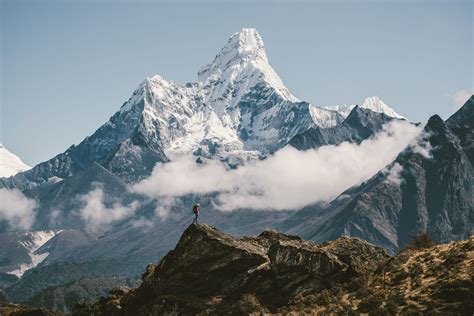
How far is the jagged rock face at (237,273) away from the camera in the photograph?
65500mm

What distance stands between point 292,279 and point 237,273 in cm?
652

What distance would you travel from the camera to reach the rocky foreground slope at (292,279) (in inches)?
2322

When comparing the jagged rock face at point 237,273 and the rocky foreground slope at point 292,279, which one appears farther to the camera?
the jagged rock face at point 237,273

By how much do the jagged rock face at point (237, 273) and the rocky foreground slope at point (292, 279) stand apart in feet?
0.35

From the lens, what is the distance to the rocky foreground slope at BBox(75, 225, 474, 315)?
193ft

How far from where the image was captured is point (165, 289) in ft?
228

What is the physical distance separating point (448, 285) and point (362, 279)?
1023 centimetres

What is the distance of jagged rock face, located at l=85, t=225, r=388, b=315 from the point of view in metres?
65.5

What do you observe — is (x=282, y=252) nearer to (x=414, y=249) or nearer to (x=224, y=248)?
(x=224, y=248)

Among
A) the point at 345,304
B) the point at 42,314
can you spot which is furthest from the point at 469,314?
the point at 42,314

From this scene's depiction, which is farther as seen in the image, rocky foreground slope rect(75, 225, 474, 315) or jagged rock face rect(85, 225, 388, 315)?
jagged rock face rect(85, 225, 388, 315)

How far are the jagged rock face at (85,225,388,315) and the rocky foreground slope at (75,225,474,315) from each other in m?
0.11

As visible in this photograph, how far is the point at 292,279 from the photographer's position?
2633 inches

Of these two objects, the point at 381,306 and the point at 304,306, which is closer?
the point at 381,306
